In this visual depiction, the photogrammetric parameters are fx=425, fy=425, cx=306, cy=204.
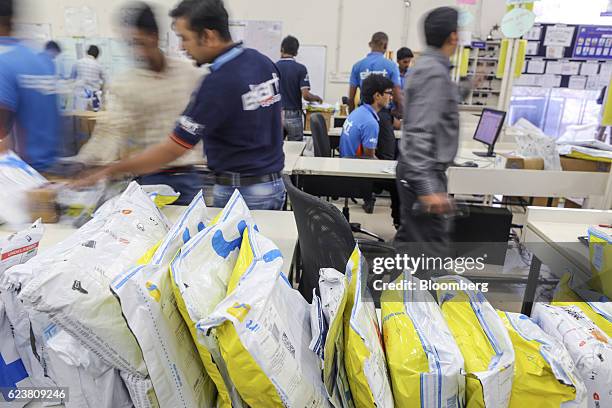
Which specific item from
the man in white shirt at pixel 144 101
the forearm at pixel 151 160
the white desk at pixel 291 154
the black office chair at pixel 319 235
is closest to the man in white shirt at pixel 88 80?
the white desk at pixel 291 154

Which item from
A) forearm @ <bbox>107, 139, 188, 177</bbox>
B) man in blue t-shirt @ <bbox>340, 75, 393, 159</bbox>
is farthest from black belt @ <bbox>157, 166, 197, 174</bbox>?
man in blue t-shirt @ <bbox>340, 75, 393, 159</bbox>

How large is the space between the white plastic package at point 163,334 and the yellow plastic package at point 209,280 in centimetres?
2

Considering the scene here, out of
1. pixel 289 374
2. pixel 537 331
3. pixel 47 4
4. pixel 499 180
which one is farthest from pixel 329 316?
pixel 47 4

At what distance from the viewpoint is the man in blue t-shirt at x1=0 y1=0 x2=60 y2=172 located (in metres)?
1.50

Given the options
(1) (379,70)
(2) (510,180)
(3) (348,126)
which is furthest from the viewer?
(1) (379,70)

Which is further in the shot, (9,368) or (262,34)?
(262,34)

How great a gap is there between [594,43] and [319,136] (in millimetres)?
5626

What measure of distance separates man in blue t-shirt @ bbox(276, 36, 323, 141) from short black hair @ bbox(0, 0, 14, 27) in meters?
2.76

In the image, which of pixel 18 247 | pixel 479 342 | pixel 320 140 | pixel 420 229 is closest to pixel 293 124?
pixel 320 140

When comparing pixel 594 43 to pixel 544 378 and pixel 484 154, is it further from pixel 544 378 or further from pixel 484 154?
pixel 544 378

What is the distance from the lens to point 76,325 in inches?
24.6

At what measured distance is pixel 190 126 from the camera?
147cm

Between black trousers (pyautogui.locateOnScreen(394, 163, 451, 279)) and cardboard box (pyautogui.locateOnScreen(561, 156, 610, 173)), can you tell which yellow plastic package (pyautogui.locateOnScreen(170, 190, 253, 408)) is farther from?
cardboard box (pyautogui.locateOnScreen(561, 156, 610, 173))

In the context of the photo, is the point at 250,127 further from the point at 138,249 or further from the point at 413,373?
the point at 413,373
